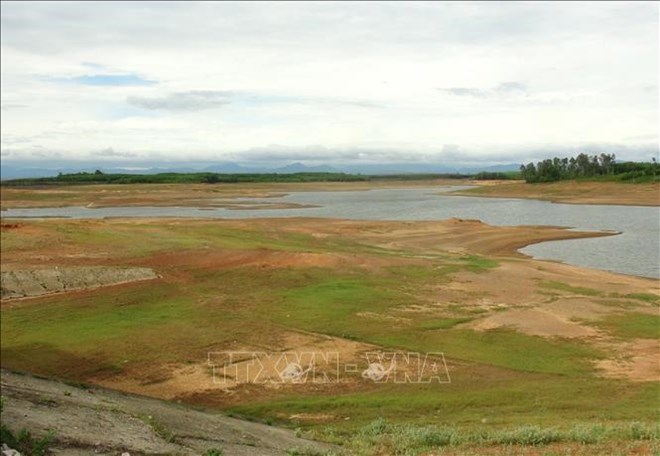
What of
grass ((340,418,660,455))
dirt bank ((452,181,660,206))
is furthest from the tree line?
grass ((340,418,660,455))

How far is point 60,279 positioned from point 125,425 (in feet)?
60.5

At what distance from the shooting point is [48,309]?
25984 mm

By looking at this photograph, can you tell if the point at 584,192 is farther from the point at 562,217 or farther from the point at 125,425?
the point at 125,425

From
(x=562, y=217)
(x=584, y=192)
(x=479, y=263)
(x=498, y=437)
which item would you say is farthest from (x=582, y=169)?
(x=498, y=437)

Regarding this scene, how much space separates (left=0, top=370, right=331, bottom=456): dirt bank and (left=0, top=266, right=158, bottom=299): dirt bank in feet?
41.6

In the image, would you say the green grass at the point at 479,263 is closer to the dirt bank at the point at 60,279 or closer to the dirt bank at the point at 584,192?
the dirt bank at the point at 60,279

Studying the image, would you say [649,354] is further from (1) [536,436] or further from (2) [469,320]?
(1) [536,436]

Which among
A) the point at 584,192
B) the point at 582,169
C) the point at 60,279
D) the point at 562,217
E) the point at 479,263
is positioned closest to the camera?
the point at 60,279

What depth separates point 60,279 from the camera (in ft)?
95.6

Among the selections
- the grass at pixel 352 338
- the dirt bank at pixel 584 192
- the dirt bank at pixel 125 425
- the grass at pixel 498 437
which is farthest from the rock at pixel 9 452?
the dirt bank at pixel 584 192

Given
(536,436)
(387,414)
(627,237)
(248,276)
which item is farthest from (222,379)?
(627,237)

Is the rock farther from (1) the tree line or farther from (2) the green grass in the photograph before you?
(1) the tree line

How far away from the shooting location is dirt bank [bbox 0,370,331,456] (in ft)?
36.2

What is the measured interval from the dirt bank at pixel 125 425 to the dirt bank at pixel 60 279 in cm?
1267
